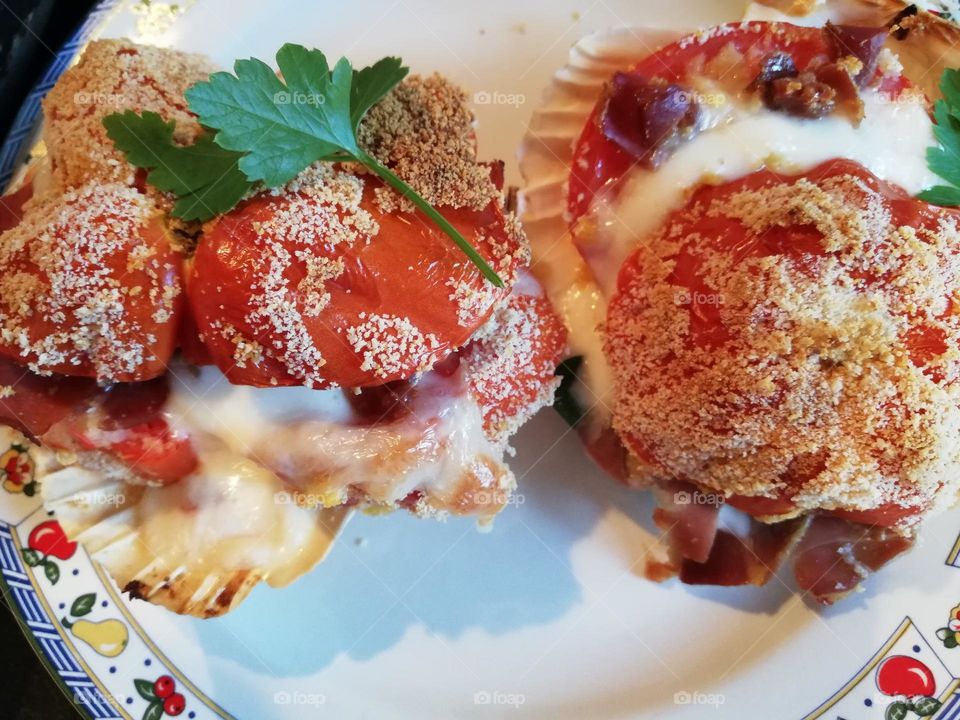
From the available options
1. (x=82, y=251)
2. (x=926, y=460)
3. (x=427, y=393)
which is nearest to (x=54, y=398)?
(x=82, y=251)

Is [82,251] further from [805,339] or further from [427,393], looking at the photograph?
[805,339]

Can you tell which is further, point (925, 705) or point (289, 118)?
point (925, 705)

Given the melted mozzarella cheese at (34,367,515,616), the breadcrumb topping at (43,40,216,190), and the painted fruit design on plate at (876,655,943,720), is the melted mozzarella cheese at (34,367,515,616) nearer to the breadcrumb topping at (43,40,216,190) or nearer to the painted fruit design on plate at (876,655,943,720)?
the breadcrumb topping at (43,40,216,190)

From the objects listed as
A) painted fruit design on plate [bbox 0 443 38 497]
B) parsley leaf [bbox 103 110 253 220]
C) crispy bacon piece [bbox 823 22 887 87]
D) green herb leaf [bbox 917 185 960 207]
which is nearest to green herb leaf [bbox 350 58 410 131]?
parsley leaf [bbox 103 110 253 220]

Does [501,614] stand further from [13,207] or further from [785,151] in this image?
[13,207]

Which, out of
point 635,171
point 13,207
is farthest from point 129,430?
point 635,171

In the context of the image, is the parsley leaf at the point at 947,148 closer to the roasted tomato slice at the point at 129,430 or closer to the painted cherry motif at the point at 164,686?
the roasted tomato slice at the point at 129,430
